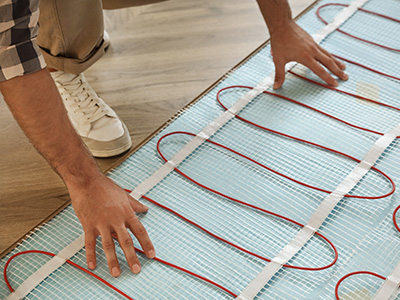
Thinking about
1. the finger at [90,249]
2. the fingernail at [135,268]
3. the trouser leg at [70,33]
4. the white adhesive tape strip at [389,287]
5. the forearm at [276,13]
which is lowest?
the white adhesive tape strip at [389,287]

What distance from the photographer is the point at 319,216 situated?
1133 mm

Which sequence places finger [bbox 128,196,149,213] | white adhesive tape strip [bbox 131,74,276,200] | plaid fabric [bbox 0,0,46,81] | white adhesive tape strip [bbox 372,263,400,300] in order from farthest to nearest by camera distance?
1. white adhesive tape strip [bbox 131,74,276,200]
2. finger [bbox 128,196,149,213]
3. white adhesive tape strip [bbox 372,263,400,300]
4. plaid fabric [bbox 0,0,46,81]

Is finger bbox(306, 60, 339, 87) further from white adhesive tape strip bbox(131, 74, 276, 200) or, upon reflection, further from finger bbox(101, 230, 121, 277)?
finger bbox(101, 230, 121, 277)

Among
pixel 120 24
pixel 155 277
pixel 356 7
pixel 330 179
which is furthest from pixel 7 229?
pixel 356 7

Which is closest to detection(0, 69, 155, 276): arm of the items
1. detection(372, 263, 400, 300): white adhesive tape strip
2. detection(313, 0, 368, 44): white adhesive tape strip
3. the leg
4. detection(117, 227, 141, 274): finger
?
detection(117, 227, 141, 274): finger

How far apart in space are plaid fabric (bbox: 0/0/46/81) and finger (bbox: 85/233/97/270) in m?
0.31

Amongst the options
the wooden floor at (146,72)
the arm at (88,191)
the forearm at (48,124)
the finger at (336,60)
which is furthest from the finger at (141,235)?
the finger at (336,60)

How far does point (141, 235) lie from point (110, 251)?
61mm

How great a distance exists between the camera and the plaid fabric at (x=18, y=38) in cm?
86

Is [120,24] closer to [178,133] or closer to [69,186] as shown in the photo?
[178,133]

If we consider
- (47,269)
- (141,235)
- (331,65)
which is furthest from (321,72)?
(47,269)

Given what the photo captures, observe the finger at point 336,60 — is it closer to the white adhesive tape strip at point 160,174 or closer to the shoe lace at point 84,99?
the white adhesive tape strip at point 160,174

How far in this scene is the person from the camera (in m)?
0.91

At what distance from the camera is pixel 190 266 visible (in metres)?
1.08
